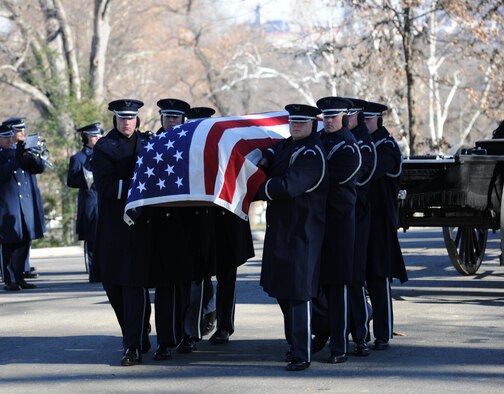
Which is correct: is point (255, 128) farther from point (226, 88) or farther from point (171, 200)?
point (226, 88)

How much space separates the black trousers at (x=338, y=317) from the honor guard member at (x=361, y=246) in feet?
1.01

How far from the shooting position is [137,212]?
885 cm

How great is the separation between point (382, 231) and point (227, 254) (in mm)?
1287

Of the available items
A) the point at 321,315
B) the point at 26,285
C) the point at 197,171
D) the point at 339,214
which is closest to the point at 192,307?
the point at 321,315

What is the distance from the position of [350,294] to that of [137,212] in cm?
181

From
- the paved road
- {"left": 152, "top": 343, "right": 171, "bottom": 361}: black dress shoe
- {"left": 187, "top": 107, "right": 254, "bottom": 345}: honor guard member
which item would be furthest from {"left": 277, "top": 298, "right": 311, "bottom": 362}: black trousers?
{"left": 187, "top": 107, "right": 254, "bottom": 345}: honor guard member

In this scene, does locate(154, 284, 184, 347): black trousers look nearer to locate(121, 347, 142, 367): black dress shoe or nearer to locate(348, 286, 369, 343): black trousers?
locate(121, 347, 142, 367): black dress shoe

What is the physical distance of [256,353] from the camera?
9469mm

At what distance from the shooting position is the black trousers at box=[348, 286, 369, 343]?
930 cm

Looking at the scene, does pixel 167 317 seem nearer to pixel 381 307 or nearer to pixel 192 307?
pixel 192 307

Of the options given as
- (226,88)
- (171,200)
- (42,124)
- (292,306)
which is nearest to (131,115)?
(171,200)

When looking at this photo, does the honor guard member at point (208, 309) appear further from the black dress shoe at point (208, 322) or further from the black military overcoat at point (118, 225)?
the black military overcoat at point (118, 225)

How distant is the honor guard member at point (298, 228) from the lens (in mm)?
8547

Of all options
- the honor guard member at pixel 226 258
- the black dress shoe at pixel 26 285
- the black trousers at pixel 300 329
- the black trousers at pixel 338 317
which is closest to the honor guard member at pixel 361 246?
→ the black trousers at pixel 338 317
